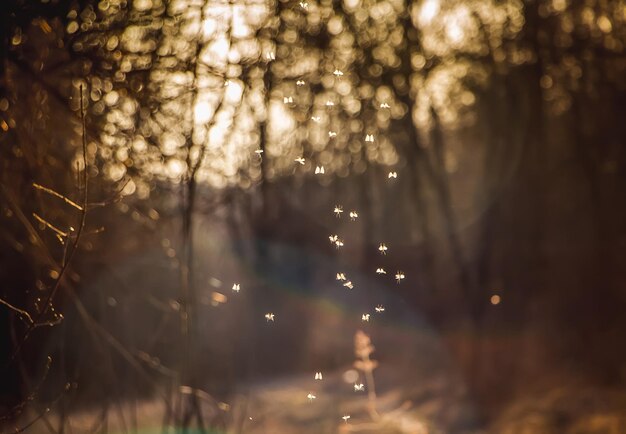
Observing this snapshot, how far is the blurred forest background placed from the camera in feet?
18.0

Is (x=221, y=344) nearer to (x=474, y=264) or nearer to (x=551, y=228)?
(x=474, y=264)

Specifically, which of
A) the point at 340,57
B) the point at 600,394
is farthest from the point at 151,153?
the point at 600,394

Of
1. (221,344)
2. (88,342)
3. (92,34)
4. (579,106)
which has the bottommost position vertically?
(88,342)

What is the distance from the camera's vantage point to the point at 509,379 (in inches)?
610

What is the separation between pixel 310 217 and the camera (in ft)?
62.9

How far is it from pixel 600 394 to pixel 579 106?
16.4 ft

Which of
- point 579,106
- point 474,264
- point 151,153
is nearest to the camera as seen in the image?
point 151,153

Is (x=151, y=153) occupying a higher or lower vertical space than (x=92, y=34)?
lower

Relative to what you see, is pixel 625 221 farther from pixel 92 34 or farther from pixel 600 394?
pixel 92 34

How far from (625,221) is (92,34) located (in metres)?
13.3

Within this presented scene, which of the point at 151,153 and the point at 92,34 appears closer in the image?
the point at 92,34

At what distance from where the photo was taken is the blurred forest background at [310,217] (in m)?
5.50

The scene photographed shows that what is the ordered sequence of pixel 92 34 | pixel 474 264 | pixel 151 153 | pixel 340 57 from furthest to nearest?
1. pixel 474 264
2. pixel 340 57
3. pixel 151 153
4. pixel 92 34

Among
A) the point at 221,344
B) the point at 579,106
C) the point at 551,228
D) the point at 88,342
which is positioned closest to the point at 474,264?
the point at 551,228
